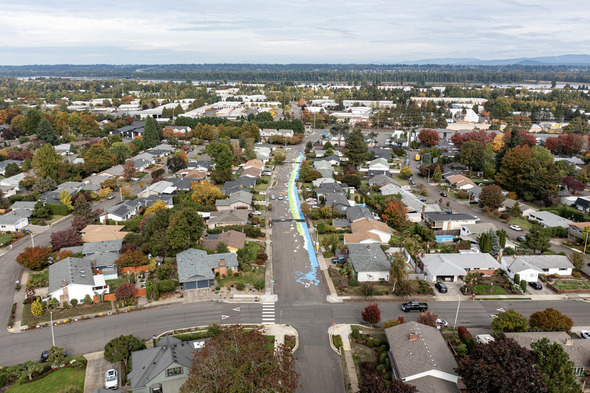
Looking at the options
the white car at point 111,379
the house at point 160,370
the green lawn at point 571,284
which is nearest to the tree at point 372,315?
the house at point 160,370

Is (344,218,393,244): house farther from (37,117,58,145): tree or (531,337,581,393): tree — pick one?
(37,117,58,145): tree

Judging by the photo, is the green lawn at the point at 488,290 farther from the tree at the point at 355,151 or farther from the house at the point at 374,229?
the tree at the point at 355,151

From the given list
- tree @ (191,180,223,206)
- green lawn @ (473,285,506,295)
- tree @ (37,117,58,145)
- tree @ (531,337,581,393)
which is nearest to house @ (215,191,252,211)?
tree @ (191,180,223,206)

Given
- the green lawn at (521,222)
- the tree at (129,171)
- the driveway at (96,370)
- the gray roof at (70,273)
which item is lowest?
the driveway at (96,370)

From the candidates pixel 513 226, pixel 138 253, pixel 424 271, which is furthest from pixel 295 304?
pixel 513 226

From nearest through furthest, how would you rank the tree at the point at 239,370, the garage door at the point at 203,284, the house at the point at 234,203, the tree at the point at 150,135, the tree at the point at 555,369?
the tree at the point at 239,370, the tree at the point at 555,369, the garage door at the point at 203,284, the house at the point at 234,203, the tree at the point at 150,135

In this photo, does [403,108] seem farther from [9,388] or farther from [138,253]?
[9,388]
